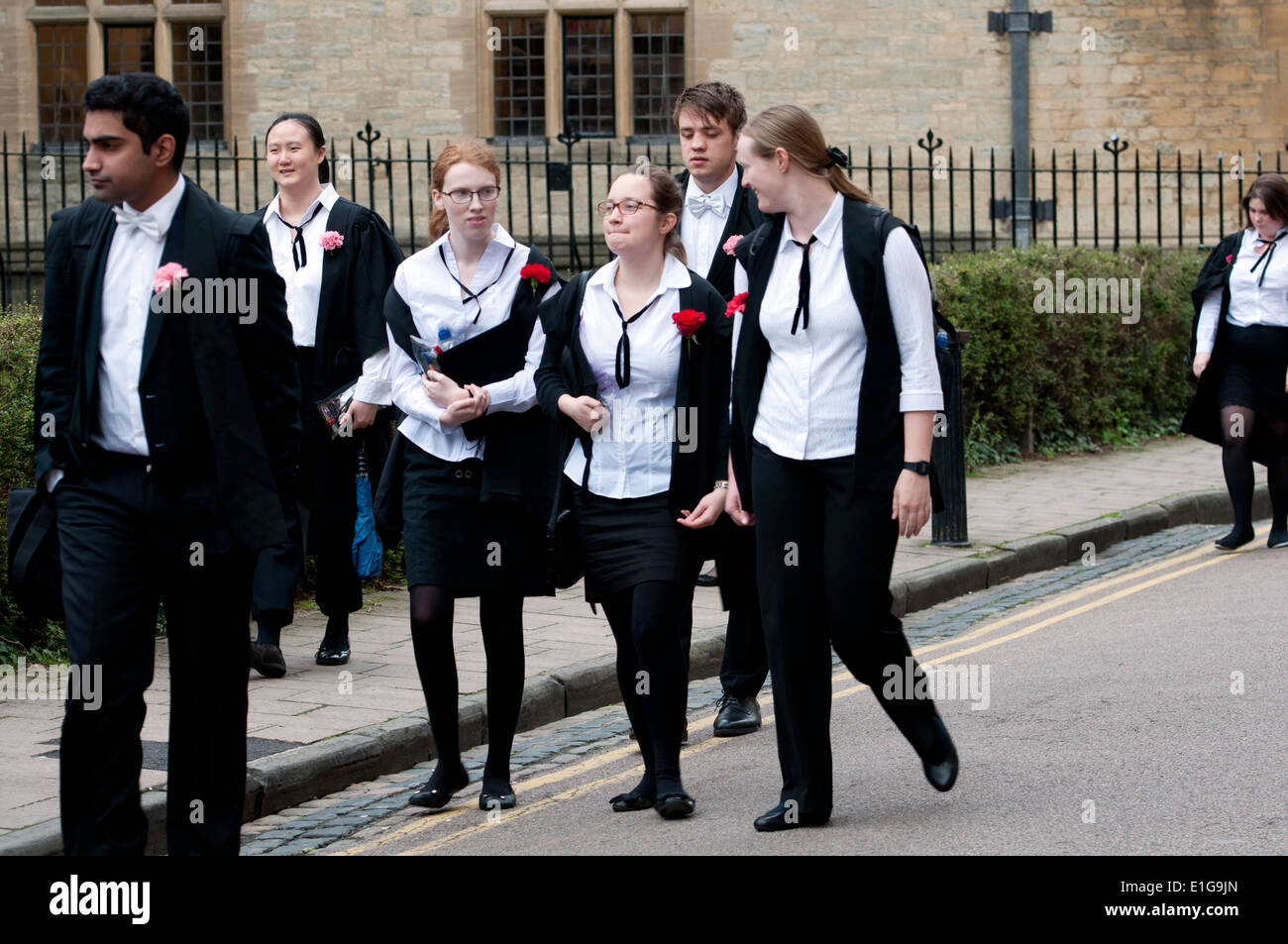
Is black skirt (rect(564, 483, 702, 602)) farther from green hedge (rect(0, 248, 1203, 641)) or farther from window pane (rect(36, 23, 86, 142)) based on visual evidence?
window pane (rect(36, 23, 86, 142))

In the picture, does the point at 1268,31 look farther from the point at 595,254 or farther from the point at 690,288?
the point at 690,288

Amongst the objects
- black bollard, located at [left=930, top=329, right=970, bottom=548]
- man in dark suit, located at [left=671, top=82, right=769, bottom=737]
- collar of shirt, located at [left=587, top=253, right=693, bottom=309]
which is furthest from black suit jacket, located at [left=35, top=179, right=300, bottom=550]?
black bollard, located at [left=930, top=329, right=970, bottom=548]

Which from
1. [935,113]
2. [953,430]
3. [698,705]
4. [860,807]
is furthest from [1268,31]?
[860,807]

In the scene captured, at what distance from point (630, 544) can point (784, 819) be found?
971 millimetres

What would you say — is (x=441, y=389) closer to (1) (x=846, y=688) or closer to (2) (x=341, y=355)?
(2) (x=341, y=355)

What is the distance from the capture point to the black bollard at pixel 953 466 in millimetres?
9625

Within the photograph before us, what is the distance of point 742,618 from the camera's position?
6.48 m

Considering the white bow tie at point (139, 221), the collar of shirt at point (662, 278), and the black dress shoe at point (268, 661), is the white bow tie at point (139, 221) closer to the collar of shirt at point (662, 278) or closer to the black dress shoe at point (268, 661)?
the collar of shirt at point (662, 278)

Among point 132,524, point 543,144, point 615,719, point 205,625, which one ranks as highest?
point 543,144

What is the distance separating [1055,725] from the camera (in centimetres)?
626

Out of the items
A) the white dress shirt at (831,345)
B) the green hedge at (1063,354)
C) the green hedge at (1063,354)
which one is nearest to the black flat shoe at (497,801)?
the white dress shirt at (831,345)

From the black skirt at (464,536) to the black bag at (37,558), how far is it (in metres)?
1.32

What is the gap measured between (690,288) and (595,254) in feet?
48.5

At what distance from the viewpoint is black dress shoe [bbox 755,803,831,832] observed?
5.01 meters
